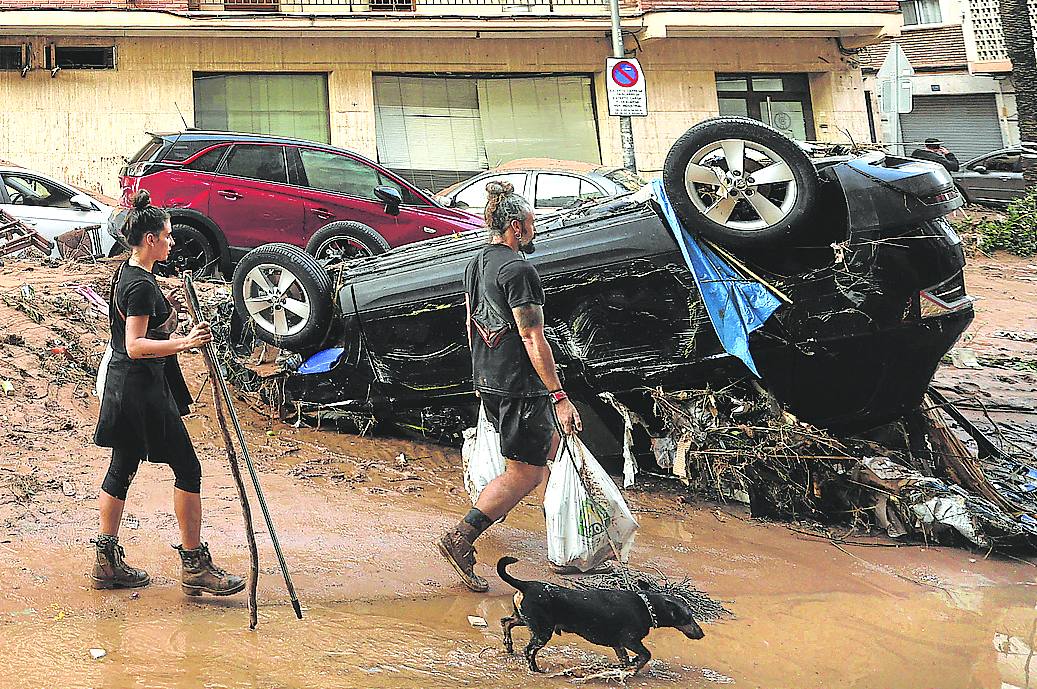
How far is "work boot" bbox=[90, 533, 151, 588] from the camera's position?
4672 millimetres

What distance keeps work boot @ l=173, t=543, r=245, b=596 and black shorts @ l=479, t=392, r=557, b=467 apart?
1361mm

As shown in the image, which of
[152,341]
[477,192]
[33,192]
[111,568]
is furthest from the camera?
[33,192]

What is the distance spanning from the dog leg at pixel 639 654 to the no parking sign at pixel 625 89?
12.7 meters

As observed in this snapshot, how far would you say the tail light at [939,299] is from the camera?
20.3 ft

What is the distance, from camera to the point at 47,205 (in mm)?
13117

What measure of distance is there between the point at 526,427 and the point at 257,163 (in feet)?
24.3

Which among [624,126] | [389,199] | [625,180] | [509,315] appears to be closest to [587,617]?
[509,315]

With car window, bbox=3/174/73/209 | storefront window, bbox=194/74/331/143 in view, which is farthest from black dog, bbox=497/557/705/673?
storefront window, bbox=194/74/331/143

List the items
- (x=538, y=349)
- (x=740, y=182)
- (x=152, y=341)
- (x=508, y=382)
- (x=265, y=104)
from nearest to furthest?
(x=152, y=341)
(x=538, y=349)
(x=508, y=382)
(x=740, y=182)
(x=265, y=104)

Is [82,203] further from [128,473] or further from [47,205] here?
[128,473]

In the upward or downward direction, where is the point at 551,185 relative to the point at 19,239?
upward

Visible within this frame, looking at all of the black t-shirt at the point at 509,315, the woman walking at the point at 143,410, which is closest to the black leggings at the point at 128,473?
the woman walking at the point at 143,410

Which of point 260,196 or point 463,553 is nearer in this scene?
point 463,553

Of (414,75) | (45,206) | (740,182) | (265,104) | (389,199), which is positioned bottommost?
(740,182)
